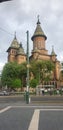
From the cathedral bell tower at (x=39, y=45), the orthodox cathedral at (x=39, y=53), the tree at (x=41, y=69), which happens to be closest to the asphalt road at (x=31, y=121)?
the tree at (x=41, y=69)

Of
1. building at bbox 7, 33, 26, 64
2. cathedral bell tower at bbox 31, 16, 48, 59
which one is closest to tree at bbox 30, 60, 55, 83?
cathedral bell tower at bbox 31, 16, 48, 59

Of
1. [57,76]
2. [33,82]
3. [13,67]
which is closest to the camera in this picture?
[33,82]

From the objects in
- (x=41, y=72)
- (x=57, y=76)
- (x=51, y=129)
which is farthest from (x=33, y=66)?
(x=51, y=129)

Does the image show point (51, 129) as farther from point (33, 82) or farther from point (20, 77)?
point (20, 77)

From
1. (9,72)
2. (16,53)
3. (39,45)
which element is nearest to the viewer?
(9,72)

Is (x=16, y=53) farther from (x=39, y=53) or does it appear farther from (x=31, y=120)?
(x=31, y=120)

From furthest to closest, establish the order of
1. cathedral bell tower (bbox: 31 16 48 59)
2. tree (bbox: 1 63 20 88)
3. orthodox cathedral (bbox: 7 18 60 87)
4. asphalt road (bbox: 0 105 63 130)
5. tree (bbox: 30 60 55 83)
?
1. orthodox cathedral (bbox: 7 18 60 87)
2. cathedral bell tower (bbox: 31 16 48 59)
3. tree (bbox: 30 60 55 83)
4. tree (bbox: 1 63 20 88)
5. asphalt road (bbox: 0 105 63 130)

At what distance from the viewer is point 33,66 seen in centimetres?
10519

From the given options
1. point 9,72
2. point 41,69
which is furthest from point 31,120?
point 41,69

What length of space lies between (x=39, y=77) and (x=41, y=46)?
101 ft

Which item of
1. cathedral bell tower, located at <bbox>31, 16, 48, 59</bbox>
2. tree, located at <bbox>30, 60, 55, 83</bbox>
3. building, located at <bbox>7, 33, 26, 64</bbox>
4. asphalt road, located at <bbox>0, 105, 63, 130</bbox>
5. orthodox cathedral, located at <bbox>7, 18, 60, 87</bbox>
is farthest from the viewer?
building, located at <bbox>7, 33, 26, 64</bbox>

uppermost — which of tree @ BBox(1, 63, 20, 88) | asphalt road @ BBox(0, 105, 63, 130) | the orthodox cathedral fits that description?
the orthodox cathedral

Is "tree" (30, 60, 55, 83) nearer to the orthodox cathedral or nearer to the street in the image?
the orthodox cathedral

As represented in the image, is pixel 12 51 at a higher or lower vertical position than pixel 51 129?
higher
